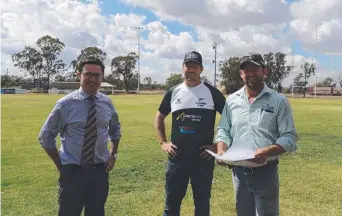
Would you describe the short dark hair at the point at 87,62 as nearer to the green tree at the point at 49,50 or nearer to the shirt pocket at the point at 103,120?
the shirt pocket at the point at 103,120

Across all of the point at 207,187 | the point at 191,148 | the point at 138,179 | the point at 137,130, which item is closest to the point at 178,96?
the point at 191,148

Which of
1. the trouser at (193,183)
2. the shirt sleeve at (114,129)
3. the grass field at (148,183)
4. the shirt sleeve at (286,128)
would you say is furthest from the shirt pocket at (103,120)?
the grass field at (148,183)

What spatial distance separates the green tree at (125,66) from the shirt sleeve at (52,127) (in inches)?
4314

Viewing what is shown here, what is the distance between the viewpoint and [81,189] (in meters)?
3.99

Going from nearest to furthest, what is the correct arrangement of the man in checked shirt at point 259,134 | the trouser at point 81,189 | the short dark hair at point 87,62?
the man in checked shirt at point 259,134 → the trouser at point 81,189 → the short dark hair at point 87,62

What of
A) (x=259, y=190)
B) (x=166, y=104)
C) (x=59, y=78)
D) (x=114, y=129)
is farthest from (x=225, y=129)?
(x=59, y=78)

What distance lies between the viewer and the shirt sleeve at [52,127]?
157 inches

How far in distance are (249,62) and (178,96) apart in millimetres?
1216

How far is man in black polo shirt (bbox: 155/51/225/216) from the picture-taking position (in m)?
4.52

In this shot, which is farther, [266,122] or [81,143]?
[81,143]

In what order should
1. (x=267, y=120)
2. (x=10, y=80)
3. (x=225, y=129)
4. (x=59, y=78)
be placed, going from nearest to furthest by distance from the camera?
(x=267, y=120) < (x=225, y=129) < (x=59, y=78) < (x=10, y=80)

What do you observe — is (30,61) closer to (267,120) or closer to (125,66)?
(125,66)

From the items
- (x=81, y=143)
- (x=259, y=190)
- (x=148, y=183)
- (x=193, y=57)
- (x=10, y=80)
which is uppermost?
(x=10, y=80)

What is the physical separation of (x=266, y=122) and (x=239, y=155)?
0.39 meters
